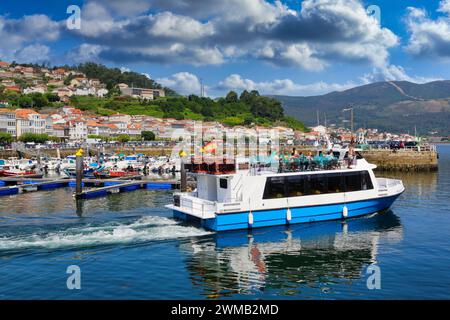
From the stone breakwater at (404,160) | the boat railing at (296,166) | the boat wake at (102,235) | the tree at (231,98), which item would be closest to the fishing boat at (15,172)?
the boat wake at (102,235)

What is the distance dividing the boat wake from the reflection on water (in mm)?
1539

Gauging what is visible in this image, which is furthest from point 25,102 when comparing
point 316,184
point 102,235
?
point 316,184

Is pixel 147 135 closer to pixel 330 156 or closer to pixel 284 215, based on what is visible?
pixel 330 156

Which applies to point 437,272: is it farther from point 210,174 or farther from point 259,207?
point 210,174

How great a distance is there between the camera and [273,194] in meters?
23.1

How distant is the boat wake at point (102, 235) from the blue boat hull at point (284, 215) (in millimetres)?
838

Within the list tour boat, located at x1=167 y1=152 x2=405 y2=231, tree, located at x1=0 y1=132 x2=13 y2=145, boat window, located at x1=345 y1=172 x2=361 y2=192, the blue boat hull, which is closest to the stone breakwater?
the blue boat hull

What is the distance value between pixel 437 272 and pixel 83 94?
174062 mm

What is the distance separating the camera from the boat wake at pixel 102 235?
19.2m

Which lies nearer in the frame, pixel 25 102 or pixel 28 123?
pixel 28 123

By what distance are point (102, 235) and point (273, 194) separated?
841cm

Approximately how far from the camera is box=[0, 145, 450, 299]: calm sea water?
588 inches

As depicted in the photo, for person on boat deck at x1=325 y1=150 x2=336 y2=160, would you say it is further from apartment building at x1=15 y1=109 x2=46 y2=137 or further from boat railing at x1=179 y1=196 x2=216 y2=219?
apartment building at x1=15 y1=109 x2=46 y2=137
